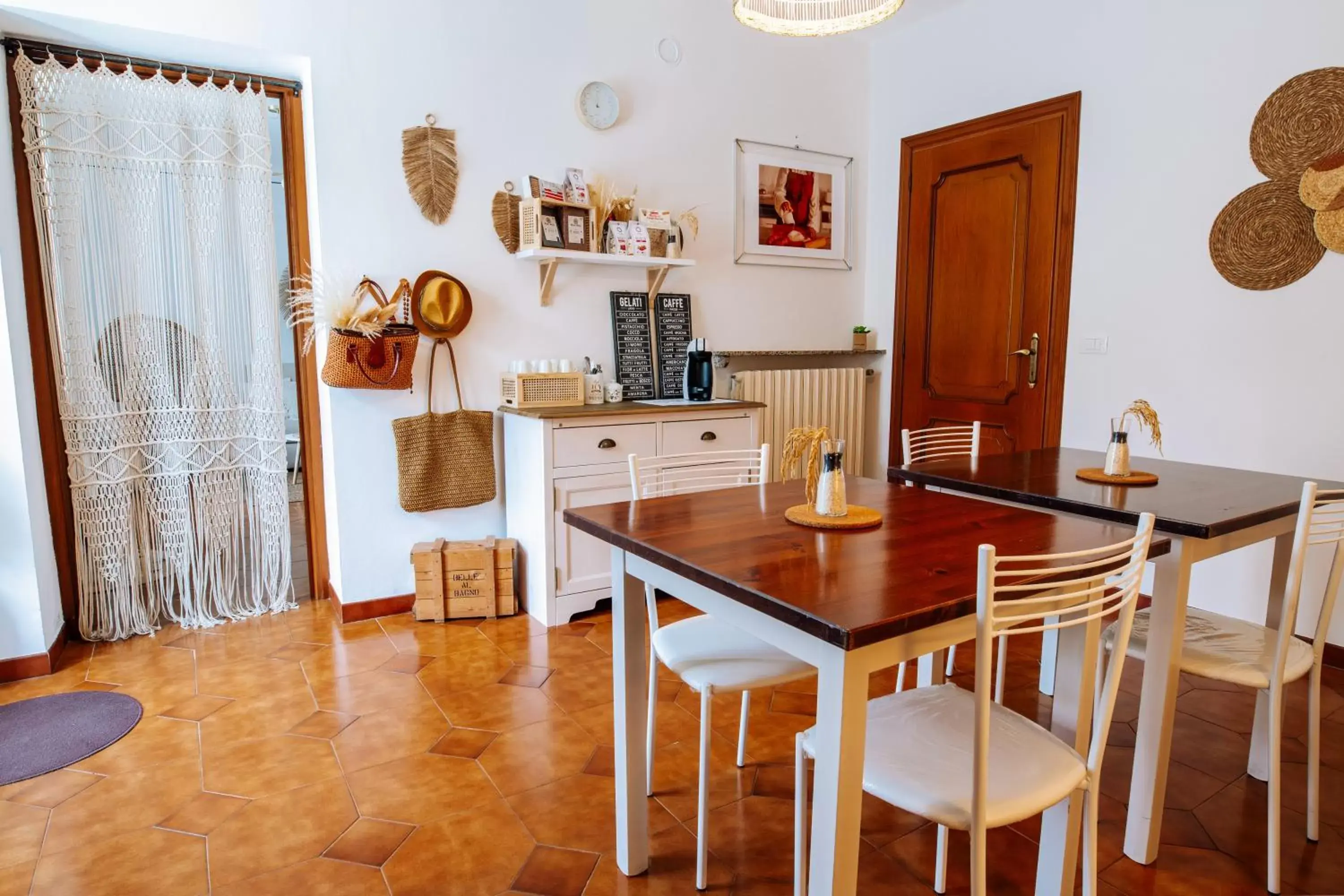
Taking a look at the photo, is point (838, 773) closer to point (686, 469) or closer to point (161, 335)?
point (686, 469)

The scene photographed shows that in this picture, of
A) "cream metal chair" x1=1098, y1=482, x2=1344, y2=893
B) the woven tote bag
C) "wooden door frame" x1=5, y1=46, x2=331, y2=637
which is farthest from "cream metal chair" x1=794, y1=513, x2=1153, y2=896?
"wooden door frame" x1=5, y1=46, x2=331, y2=637

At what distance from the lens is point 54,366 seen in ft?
9.47

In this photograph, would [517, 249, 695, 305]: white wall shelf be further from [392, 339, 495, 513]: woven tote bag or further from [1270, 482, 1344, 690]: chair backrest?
[1270, 482, 1344, 690]: chair backrest

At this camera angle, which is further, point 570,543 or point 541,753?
point 570,543

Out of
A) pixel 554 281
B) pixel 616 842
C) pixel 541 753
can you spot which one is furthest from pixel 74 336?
pixel 616 842

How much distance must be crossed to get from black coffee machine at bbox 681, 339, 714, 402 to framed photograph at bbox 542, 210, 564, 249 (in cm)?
78

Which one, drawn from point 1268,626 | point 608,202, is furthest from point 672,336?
point 1268,626

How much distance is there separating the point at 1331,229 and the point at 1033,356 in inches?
47.5

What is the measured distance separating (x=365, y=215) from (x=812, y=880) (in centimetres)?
290

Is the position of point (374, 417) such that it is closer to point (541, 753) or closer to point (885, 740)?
point (541, 753)

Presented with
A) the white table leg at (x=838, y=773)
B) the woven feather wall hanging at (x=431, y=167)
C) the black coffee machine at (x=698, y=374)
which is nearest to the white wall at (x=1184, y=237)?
the black coffee machine at (x=698, y=374)

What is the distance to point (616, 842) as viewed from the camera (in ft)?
6.04

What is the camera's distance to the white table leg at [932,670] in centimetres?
207

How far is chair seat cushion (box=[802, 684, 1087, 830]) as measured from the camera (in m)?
1.26
